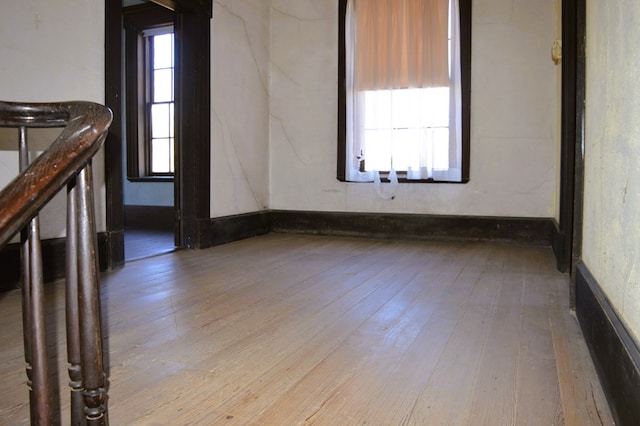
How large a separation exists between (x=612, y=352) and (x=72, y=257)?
49.6 inches

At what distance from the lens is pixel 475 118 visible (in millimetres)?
4391

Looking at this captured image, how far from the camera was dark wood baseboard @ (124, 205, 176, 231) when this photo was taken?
5.58 metres

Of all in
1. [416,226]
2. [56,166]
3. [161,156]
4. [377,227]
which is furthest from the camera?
[161,156]

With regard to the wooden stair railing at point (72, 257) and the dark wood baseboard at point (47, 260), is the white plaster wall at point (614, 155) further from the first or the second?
the dark wood baseboard at point (47, 260)

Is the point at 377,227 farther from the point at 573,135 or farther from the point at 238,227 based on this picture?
the point at 573,135

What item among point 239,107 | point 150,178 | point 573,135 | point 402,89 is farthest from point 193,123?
point 573,135

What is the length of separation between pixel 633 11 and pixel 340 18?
152 inches

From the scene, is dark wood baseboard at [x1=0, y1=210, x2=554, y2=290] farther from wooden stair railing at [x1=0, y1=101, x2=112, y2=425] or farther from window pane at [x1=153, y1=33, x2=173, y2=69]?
wooden stair railing at [x1=0, y1=101, x2=112, y2=425]

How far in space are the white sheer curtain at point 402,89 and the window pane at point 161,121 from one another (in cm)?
225

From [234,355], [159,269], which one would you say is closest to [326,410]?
[234,355]

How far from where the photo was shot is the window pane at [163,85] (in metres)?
5.72

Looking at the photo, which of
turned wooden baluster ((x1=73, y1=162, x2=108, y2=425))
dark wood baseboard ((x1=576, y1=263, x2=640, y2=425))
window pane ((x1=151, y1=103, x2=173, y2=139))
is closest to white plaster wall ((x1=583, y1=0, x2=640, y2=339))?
dark wood baseboard ((x1=576, y1=263, x2=640, y2=425))

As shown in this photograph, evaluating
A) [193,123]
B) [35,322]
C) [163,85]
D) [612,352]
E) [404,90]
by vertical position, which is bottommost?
[612,352]

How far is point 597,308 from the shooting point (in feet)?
5.00
